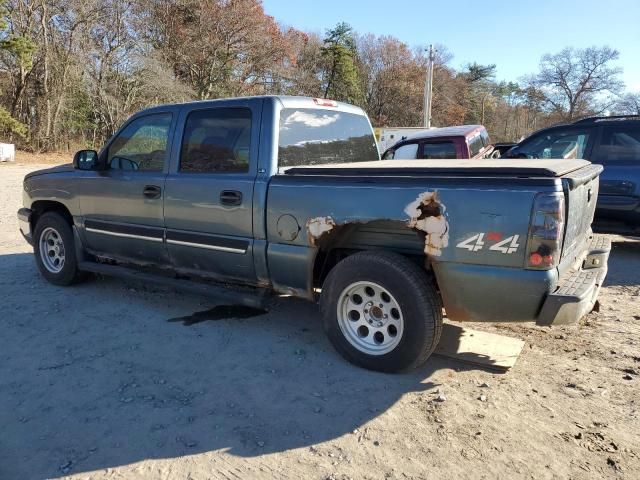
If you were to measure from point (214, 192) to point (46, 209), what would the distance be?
2.75m

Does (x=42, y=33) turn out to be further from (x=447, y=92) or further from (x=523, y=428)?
(x=447, y=92)

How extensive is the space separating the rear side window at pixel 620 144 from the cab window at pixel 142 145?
5.91m

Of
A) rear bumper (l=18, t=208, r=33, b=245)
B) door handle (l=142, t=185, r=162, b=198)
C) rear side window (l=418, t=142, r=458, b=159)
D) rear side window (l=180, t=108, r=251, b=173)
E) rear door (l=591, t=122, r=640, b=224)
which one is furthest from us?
rear side window (l=418, t=142, r=458, b=159)

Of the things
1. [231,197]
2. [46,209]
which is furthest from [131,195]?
[46,209]

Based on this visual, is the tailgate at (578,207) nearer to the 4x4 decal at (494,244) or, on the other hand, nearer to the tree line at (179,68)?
the 4x4 decal at (494,244)

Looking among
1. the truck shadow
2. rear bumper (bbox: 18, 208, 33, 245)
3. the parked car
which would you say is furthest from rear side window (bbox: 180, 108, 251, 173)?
the parked car

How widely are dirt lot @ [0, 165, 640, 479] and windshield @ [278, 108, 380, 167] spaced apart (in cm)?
148

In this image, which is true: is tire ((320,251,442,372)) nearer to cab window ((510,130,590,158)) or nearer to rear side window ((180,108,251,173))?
rear side window ((180,108,251,173))

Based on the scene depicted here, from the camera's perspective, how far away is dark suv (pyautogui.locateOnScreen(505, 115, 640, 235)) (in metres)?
7.02

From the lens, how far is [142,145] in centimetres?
491

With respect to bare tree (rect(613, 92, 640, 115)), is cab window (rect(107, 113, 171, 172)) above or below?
below

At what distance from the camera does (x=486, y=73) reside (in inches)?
2896

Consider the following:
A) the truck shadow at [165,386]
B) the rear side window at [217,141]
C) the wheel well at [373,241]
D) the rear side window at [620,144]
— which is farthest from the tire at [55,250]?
the rear side window at [620,144]

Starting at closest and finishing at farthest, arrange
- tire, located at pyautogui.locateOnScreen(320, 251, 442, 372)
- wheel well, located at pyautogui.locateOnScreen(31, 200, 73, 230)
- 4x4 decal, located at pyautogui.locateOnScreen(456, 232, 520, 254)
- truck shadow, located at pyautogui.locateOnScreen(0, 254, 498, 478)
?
truck shadow, located at pyautogui.locateOnScreen(0, 254, 498, 478)
4x4 decal, located at pyautogui.locateOnScreen(456, 232, 520, 254)
tire, located at pyautogui.locateOnScreen(320, 251, 442, 372)
wheel well, located at pyautogui.locateOnScreen(31, 200, 73, 230)
